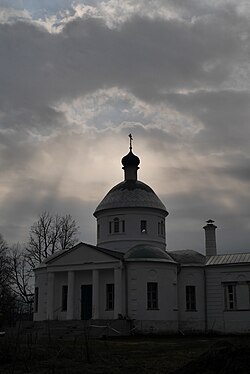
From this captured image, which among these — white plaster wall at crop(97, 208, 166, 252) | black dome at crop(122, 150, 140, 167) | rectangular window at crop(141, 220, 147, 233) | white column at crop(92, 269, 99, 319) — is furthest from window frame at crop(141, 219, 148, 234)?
white column at crop(92, 269, 99, 319)

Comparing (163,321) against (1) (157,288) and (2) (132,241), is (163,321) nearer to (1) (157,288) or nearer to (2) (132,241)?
(1) (157,288)

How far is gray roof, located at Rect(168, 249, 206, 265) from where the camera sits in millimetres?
35875


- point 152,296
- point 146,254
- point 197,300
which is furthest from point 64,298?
point 197,300

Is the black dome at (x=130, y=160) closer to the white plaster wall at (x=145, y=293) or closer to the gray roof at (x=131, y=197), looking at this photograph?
the gray roof at (x=131, y=197)

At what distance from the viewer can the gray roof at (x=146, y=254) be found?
3294 centimetres

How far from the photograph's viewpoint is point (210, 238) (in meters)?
38.7

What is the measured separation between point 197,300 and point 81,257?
26.2 feet

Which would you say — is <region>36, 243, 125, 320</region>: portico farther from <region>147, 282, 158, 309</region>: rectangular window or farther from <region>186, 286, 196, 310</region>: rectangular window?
<region>186, 286, 196, 310</region>: rectangular window

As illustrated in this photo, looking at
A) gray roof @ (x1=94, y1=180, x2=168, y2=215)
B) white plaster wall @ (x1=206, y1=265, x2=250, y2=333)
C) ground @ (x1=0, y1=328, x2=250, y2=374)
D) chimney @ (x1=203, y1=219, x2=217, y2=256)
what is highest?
gray roof @ (x1=94, y1=180, x2=168, y2=215)

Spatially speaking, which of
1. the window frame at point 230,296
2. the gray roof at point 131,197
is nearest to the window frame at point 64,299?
the gray roof at point 131,197

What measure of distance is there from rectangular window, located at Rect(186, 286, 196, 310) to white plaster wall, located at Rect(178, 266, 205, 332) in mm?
194

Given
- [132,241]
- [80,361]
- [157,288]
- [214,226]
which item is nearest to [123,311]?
[157,288]

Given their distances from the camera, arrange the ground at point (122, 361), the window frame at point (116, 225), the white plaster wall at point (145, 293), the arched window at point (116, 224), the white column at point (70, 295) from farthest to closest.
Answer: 1. the arched window at point (116, 224)
2. the window frame at point (116, 225)
3. the white column at point (70, 295)
4. the white plaster wall at point (145, 293)
5. the ground at point (122, 361)

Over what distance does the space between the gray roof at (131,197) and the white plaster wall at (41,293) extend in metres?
5.69
